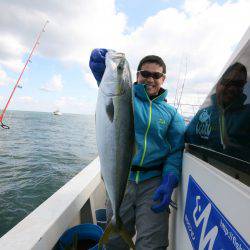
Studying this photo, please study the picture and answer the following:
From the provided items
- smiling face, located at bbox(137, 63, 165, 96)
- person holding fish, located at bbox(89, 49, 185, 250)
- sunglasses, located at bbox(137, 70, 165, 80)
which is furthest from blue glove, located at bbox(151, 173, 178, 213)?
sunglasses, located at bbox(137, 70, 165, 80)

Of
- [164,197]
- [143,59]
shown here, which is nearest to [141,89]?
[143,59]

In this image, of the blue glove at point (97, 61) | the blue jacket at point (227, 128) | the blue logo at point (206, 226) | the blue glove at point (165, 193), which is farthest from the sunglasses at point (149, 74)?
the blue logo at point (206, 226)

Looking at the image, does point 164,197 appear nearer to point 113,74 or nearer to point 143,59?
point 113,74

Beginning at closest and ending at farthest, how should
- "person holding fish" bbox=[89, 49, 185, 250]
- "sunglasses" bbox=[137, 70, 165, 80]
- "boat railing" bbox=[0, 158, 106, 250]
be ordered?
"boat railing" bbox=[0, 158, 106, 250] → "person holding fish" bbox=[89, 49, 185, 250] → "sunglasses" bbox=[137, 70, 165, 80]

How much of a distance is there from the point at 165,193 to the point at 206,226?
92 cm

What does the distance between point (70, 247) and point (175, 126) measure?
1.75 metres

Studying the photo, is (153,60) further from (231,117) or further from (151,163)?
(231,117)

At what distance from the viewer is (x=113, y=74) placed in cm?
195

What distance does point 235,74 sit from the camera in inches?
64.0

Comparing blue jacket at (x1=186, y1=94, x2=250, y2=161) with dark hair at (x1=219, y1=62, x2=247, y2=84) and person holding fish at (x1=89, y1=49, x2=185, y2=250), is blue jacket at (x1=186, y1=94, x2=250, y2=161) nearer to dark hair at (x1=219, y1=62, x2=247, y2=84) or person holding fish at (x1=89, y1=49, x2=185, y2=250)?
dark hair at (x1=219, y1=62, x2=247, y2=84)

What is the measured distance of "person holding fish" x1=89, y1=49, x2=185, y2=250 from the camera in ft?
8.57

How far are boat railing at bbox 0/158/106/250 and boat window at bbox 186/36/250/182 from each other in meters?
1.60

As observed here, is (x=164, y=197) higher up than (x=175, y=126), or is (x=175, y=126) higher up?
(x=175, y=126)

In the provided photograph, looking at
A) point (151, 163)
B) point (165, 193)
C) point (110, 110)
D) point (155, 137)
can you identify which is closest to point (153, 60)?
point (155, 137)
